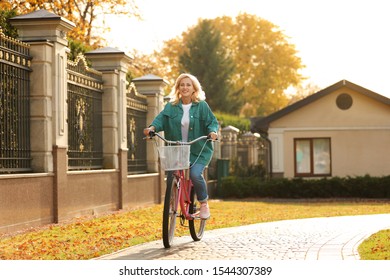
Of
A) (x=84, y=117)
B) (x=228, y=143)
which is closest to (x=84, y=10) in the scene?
(x=228, y=143)

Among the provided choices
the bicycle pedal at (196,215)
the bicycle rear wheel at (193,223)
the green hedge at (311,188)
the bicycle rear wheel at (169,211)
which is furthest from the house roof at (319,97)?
the bicycle rear wheel at (169,211)

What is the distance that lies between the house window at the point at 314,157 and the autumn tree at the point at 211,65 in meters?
25.7

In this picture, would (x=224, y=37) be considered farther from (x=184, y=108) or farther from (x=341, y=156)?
(x=184, y=108)

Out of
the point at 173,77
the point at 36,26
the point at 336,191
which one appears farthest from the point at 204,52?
the point at 36,26

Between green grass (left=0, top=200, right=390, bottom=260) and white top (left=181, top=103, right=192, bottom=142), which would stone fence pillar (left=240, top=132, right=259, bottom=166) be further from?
white top (left=181, top=103, right=192, bottom=142)

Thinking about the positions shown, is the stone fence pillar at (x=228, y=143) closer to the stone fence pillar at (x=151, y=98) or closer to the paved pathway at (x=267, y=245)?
the stone fence pillar at (x=151, y=98)

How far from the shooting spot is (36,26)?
508 inches

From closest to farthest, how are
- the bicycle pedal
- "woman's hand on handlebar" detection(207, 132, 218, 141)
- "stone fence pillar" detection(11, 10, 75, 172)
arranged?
"woman's hand on handlebar" detection(207, 132, 218, 141)
the bicycle pedal
"stone fence pillar" detection(11, 10, 75, 172)

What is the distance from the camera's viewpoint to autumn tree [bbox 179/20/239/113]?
2272 inches

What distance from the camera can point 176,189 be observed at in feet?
29.9

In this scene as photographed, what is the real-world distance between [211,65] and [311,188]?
31.2 meters

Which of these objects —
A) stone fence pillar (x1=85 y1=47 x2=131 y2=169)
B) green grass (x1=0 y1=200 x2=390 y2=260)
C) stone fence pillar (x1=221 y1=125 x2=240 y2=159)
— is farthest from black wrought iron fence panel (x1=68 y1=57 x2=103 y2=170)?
stone fence pillar (x1=221 y1=125 x2=240 y2=159)

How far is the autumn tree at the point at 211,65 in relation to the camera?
57719mm

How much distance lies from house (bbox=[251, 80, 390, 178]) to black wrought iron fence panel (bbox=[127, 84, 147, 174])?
40.7 feet
